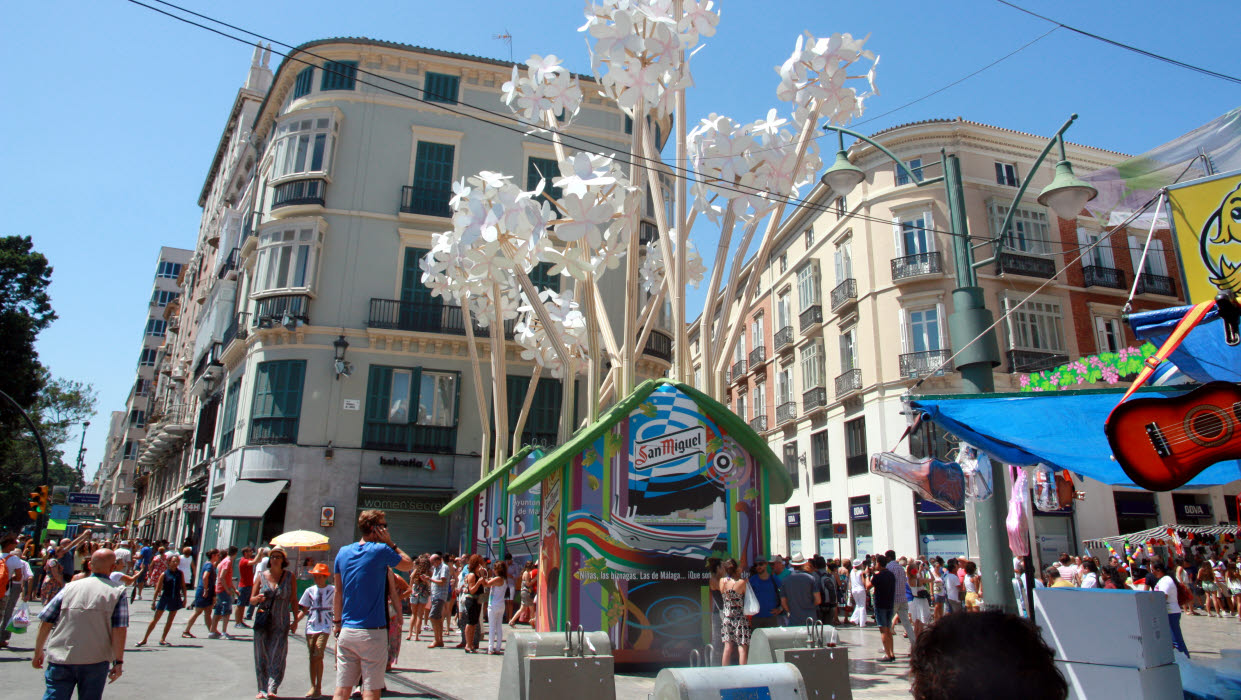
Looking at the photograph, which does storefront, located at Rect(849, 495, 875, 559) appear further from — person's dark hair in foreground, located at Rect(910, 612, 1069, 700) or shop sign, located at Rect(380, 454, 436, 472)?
person's dark hair in foreground, located at Rect(910, 612, 1069, 700)

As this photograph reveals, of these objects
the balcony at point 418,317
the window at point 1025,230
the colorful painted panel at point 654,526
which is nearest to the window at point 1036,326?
the window at point 1025,230

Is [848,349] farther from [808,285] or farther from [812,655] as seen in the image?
[812,655]

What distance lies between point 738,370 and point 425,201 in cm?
2385

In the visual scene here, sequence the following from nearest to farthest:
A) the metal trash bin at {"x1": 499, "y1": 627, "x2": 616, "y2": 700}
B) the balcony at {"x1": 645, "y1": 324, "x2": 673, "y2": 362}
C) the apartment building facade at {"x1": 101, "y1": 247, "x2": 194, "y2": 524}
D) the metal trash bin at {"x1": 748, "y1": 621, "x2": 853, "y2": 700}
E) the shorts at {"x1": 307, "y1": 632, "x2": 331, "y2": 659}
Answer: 1. the metal trash bin at {"x1": 499, "y1": 627, "x2": 616, "y2": 700}
2. the metal trash bin at {"x1": 748, "y1": 621, "x2": 853, "y2": 700}
3. the shorts at {"x1": 307, "y1": 632, "x2": 331, "y2": 659}
4. the balcony at {"x1": 645, "y1": 324, "x2": 673, "y2": 362}
5. the apartment building facade at {"x1": 101, "y1": 247, "x2": 194, "y2": 524}

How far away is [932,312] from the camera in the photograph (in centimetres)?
2895

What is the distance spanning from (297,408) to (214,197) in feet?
99.9

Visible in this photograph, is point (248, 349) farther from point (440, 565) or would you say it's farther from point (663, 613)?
point (663, 613)

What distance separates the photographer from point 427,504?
23000 mm

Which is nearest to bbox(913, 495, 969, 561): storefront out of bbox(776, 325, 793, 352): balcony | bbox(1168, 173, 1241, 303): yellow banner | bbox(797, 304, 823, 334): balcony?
bbox(797, 304, 823, 334): balcony

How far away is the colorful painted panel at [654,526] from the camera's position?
401 inches

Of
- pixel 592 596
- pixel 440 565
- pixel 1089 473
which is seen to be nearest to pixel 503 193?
pixel 592 596

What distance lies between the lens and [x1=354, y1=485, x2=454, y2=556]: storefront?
73.8ft

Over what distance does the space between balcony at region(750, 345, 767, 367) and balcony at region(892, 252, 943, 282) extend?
12.2m

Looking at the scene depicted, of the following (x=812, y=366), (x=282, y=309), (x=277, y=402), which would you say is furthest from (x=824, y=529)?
(x=282, y=309)
